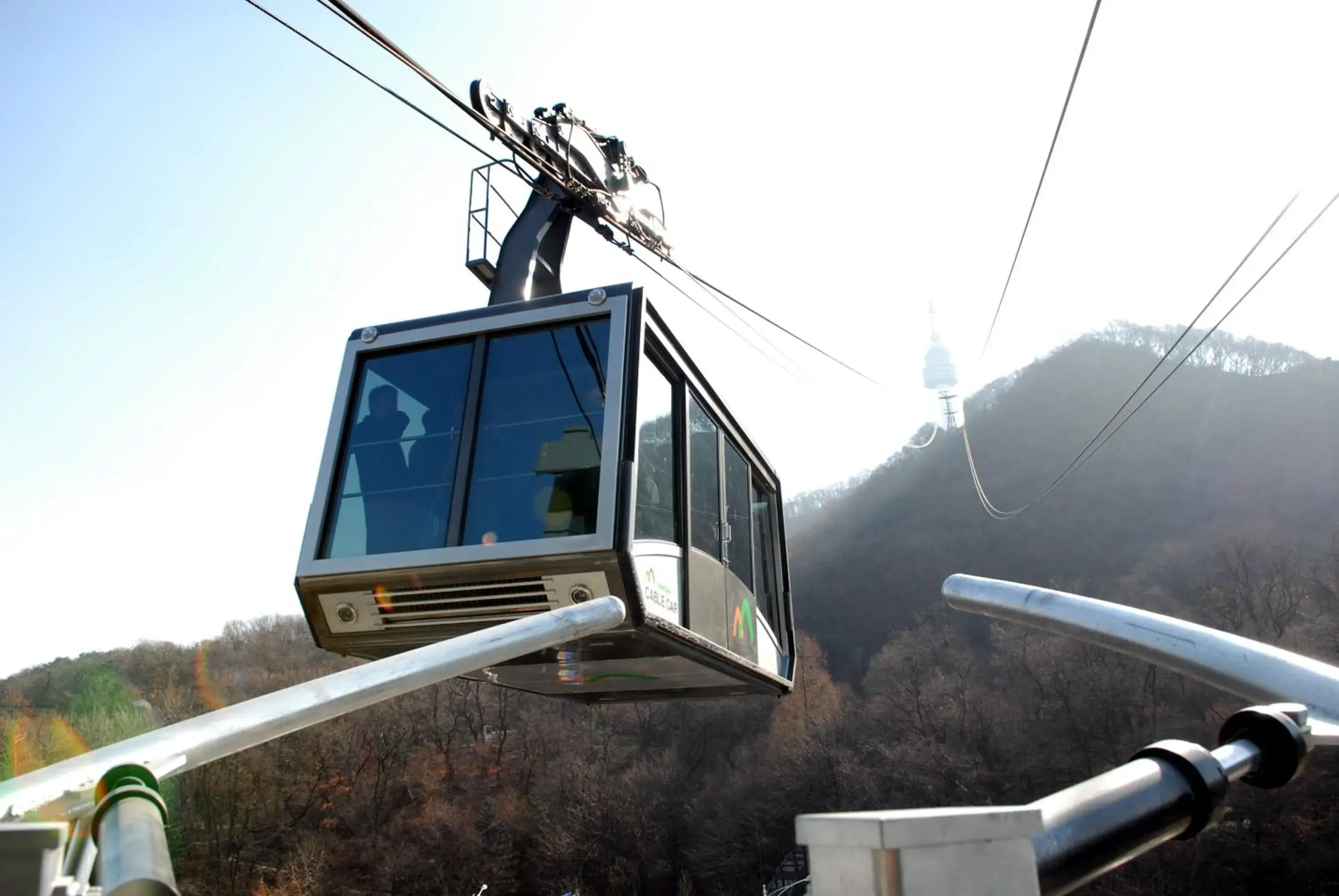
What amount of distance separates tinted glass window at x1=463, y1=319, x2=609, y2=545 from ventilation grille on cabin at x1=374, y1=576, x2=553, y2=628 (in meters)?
0.25

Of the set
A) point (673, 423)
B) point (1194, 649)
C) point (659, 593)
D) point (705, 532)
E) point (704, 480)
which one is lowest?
point (1194, 649)

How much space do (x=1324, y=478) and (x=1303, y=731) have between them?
101245 mm

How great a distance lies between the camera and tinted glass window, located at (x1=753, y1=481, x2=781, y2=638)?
26.5 feet

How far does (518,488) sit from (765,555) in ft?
12.7

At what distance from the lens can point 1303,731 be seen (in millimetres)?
1427

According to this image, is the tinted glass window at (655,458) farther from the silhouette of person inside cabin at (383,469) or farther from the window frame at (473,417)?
the silhouette of person inside cabin at (383,469)

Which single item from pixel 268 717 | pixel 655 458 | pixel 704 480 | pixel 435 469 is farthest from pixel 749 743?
pixel 268 717

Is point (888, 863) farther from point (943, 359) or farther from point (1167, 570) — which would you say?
point (943, 359)

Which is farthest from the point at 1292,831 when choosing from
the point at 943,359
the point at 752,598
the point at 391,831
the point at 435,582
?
the point at 943,359

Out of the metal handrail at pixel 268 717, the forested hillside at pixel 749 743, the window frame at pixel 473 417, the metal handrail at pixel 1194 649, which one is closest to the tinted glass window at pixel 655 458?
the window frame at pixel 473 417

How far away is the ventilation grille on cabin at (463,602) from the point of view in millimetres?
5141

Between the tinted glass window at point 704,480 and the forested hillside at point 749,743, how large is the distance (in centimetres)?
3199

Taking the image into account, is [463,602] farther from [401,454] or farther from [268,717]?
[268,717]

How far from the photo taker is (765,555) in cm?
874
